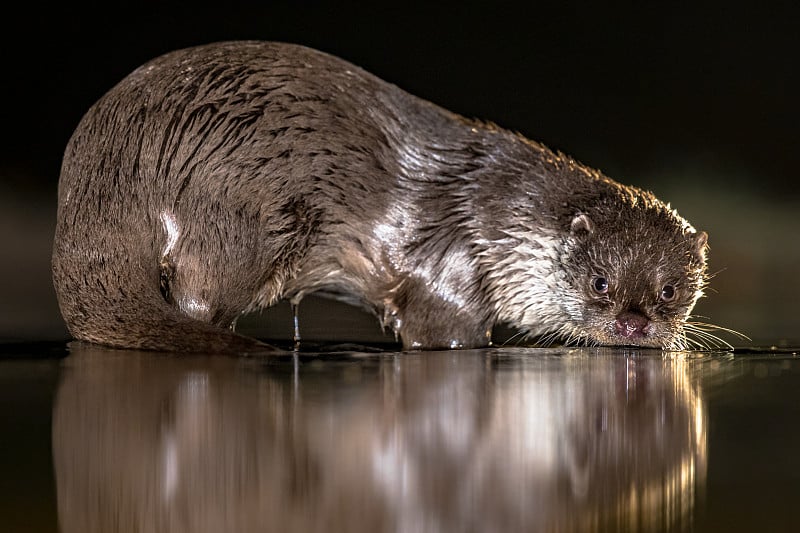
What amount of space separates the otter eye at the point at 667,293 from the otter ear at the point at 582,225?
347 mm

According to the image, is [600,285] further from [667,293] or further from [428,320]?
[428,320]

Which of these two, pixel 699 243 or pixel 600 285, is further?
pixel 699 243

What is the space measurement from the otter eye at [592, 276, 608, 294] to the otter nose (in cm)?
11

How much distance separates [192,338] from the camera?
3150 mm

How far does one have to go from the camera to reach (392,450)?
1.69 metres

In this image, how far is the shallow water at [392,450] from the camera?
52.7 inches

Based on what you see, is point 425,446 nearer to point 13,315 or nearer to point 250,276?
point 250,276

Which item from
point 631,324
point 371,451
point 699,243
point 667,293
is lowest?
point 371,451

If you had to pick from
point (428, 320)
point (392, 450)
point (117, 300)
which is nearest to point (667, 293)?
point (428, 320)

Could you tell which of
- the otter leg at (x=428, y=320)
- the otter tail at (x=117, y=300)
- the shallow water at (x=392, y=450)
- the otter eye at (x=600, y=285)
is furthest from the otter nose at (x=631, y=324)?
the otter tail at (x=117, y=300)

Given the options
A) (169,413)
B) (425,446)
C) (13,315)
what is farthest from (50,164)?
(425,446)

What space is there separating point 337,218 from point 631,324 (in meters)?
1.15

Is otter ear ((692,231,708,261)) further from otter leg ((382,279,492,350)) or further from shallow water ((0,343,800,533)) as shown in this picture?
shallow water ((0,343,800,533))

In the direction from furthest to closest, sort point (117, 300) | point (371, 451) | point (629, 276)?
point (629, 276), point (117, 300), point (371, 451)
